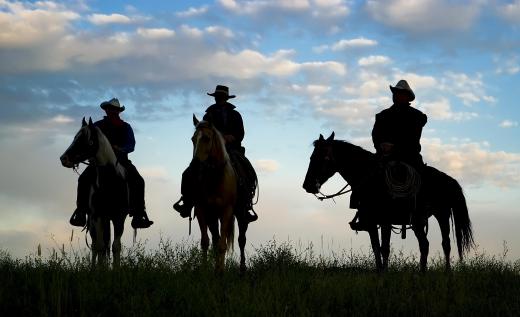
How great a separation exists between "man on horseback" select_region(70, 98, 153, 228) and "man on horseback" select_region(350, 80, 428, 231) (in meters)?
3.92

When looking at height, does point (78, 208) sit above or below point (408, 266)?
above

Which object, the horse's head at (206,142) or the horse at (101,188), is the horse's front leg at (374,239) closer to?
the horse's head at (206,142)

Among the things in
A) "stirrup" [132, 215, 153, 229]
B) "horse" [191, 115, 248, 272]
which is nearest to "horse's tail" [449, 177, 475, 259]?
"horse" [191, 115, 248, 272]

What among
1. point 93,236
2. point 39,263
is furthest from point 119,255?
point 39,263

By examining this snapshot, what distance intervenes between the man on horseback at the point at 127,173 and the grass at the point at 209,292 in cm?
144

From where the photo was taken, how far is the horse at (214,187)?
38.3ft

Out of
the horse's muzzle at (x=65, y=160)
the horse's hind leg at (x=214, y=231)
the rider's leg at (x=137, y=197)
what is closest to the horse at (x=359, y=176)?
the horse's hind leg at (x=214, y=231)

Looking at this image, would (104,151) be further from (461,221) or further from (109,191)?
(461,221)

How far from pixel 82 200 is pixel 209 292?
430 centimetres

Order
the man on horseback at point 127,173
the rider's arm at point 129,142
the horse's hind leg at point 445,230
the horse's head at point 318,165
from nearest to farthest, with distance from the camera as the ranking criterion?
the horse's head at point 318,165 < the man on horseback at point 127,173 < the rider's arm at point 129,142 < the horse's hind leg at point 445,230

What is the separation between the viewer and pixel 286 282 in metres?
9.98

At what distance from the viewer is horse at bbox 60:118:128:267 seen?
11812 millimetres

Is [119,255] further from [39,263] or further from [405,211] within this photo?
[405,211]

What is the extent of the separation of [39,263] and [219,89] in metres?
5.19
